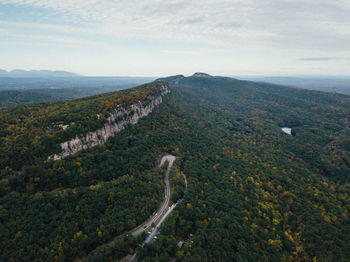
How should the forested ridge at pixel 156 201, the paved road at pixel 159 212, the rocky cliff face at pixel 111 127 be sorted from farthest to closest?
Result: the rocky cliff face at pixel 111 127
the paved road at pixel 159 212
the forested ridge at pixel 156 201

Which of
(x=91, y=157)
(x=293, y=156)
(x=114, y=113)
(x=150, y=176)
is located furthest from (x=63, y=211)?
(x=293, y=156)

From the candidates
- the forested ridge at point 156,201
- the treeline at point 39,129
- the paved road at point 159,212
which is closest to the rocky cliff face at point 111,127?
the treeline at point 39,129

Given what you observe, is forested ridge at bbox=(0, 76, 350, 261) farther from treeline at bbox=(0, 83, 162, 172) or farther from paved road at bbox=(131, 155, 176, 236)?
paved road at bbox=(131, 155, 176, 236)

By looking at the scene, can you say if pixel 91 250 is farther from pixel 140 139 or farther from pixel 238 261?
pixel 140 139

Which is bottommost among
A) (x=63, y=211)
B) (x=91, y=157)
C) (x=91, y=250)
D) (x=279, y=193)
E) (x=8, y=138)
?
(x=279, y=193)

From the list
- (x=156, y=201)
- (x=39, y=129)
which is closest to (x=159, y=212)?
(x=156, y=201)

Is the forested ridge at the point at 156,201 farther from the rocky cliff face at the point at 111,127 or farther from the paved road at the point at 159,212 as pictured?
the rocky cliff face at the point at 111,127

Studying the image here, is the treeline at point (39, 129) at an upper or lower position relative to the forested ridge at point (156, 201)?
upper

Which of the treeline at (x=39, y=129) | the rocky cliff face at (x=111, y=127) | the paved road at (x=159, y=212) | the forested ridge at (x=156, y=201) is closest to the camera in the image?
the forested ridge at (x=156, y=201)
